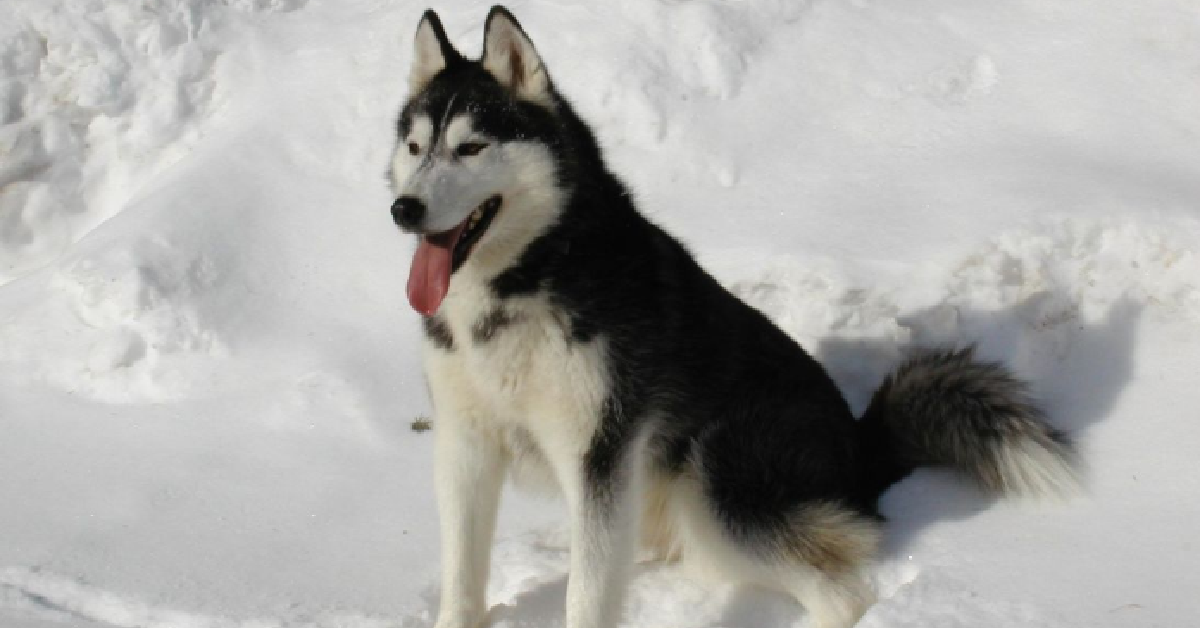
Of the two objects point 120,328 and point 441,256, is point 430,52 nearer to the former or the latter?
point 441,256

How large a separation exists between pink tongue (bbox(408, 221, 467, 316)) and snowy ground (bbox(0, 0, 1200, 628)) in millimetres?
1205

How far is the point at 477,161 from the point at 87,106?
4.44 meters

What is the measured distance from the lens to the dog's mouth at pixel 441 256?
132 inches

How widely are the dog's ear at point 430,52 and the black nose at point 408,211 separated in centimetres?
81

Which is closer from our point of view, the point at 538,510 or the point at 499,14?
the point at 499,14

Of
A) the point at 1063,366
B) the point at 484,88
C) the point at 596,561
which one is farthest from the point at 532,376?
the point at 1063,366

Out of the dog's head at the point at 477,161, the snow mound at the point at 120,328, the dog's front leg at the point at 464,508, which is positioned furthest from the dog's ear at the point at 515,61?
the snow mound at the point at 120,328

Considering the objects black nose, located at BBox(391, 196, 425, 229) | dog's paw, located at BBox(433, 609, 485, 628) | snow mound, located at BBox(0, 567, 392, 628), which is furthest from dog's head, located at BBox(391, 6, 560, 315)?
snow mound, located at BBox(0, 567, 392, 628)

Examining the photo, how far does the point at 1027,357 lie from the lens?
4770 mm

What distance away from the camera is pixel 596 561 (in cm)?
350

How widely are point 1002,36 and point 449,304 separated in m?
4.23

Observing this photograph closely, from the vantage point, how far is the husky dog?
3.46 metres

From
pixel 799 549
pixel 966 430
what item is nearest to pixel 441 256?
pixel 799 549

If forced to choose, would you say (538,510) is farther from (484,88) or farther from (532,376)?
(484,88)
